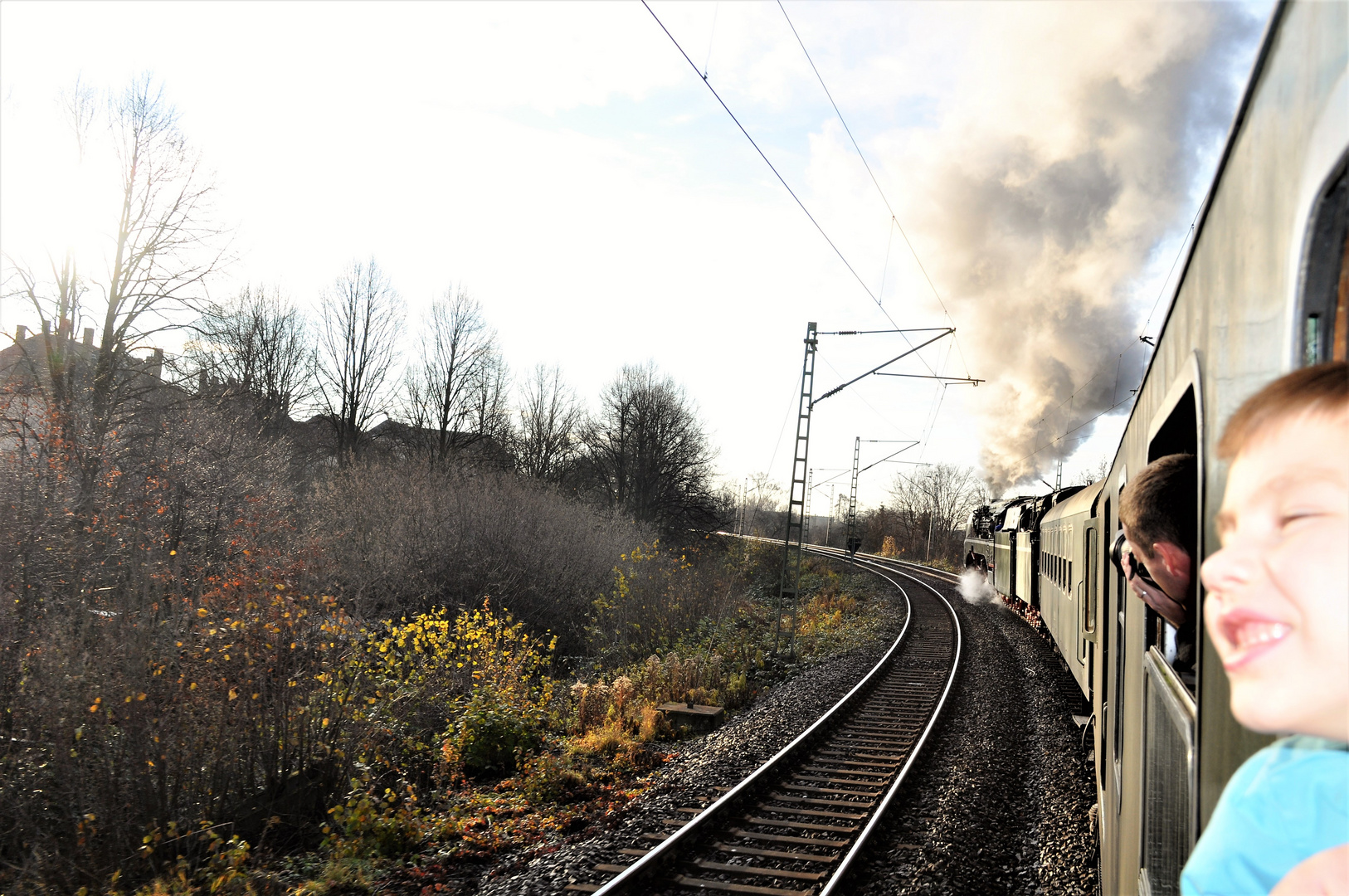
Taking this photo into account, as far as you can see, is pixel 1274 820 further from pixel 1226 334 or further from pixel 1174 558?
pixel 1174 558

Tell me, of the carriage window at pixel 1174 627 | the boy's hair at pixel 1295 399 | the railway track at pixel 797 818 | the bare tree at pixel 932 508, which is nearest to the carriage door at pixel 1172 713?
the carriage window at pixel 1174 627

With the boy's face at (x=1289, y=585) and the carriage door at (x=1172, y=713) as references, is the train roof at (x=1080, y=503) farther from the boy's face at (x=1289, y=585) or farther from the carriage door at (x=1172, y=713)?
the boy's face at (x=1289, y=585)

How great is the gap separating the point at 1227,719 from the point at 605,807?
767cm

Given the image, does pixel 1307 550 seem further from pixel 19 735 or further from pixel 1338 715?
pixel 19 735

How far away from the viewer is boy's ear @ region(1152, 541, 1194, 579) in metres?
1.98

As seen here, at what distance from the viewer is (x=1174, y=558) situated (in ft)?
6.51

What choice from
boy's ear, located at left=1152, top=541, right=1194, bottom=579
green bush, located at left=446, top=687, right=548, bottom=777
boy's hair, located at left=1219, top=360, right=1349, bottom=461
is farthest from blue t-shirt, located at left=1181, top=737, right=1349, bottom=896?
green bush, located at left=446, top=687, right=548, bottom=777

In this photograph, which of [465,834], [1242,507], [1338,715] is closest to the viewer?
[1338,715]

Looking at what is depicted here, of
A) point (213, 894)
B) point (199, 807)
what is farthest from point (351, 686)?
point (213, 894)

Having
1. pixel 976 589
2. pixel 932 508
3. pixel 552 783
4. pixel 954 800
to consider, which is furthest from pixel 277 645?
Result: pixel 932 508

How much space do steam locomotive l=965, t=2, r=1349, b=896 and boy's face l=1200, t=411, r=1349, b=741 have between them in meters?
Answer: 0.38

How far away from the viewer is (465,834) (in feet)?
25.3

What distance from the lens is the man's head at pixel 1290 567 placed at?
71 centimetres

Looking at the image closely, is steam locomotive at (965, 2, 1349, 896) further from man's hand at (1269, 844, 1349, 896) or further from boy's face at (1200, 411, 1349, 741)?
man's hand at (1269, 844, 1349, 896)
